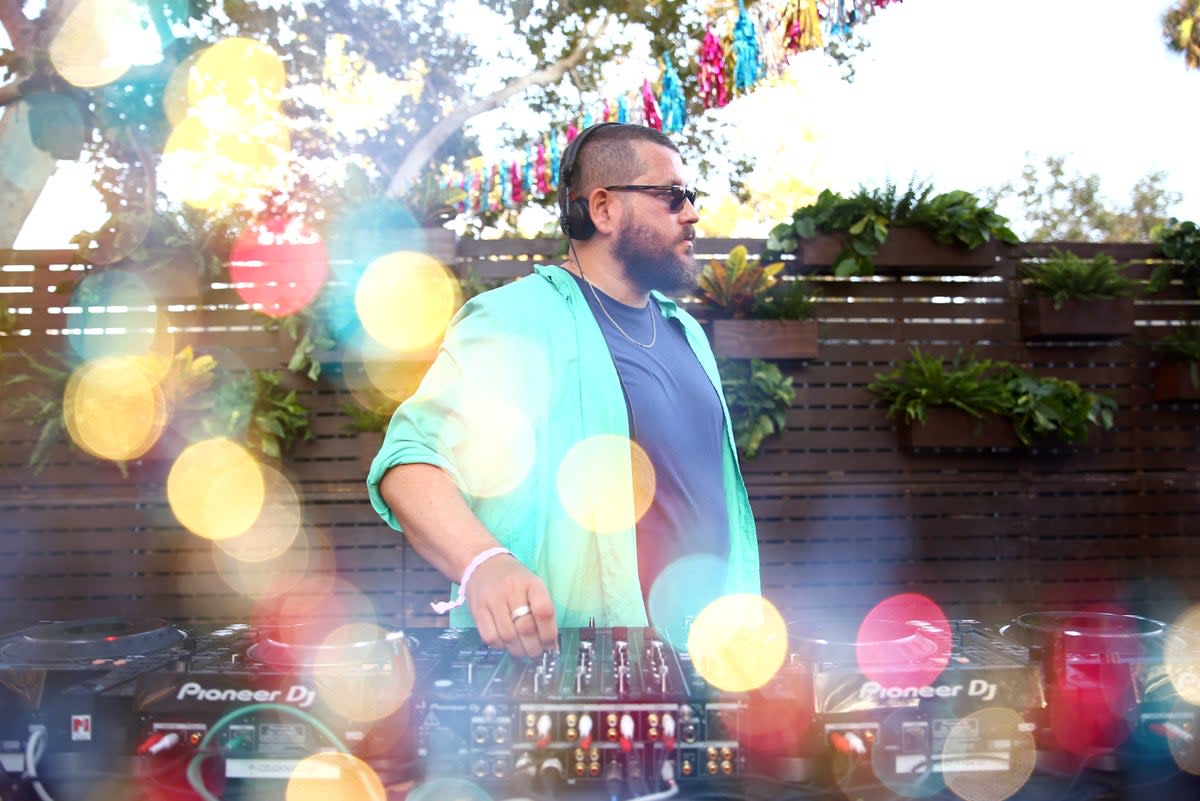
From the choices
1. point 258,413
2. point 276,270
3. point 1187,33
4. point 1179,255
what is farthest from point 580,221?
point 1187,33

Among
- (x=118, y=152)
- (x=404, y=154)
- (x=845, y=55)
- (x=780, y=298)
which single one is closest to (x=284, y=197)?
(x=404, y=154)

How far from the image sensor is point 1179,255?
17.8ft

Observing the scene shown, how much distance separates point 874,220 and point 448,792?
4.69 metres

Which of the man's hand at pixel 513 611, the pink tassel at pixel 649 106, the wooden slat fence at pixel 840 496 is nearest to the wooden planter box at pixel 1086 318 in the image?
the wooden slat fence at pixel 840 496

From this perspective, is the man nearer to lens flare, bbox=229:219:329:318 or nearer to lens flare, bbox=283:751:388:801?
lens flare, bbox=283:751:388:801

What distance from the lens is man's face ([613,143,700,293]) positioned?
6.86 feet

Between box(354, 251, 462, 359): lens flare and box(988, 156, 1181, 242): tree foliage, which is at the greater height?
box(988, 156, 1181, 242): tree foliage

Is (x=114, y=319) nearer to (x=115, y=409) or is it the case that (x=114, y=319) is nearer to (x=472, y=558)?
(x=115, y=409)

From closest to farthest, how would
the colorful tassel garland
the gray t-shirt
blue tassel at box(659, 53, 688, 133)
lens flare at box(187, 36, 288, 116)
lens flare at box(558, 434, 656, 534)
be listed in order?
lens flare at box(558, 434, 656, 534) < the gray t-shirt < the colorful tassel garland < blue tassel at box(659, 53, 688, 133) < lens flare at box(187, 36, 288, 116)

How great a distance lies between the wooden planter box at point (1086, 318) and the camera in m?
5.03

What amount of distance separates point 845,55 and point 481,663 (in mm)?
15926

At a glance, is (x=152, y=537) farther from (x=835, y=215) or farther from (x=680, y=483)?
(x=835, y=215)

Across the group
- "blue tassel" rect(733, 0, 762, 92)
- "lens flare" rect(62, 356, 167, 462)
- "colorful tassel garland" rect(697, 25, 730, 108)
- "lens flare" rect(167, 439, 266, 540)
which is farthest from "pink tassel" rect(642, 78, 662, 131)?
"lens flare" rect(62, 356, 167, 462)

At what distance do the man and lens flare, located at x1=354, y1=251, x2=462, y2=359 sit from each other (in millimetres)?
2617
